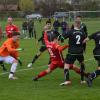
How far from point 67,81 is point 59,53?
101 cm

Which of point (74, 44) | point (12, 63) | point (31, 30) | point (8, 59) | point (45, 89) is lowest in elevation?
point (31, 30)

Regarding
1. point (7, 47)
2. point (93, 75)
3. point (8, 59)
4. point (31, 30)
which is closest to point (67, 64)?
point (93, 75)

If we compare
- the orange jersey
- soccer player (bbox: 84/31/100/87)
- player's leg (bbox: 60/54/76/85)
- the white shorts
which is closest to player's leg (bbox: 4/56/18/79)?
the white shorts

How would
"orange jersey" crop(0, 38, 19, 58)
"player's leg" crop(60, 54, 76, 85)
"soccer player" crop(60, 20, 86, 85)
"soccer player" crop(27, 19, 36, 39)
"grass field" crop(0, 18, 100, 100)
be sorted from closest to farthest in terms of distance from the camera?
"grass field" crop(0, 18, 100, 100)
"soccer player" crop(60, 20, 86, 85)
"player's leg" crop(60, 54, 76, 85)
"orange jersey" crop(0, 38, 19, 58)
"soccer player" crop(27, 19, 36, 39)

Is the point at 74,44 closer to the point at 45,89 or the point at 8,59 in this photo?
the point at 45,89

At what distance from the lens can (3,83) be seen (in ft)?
45.4

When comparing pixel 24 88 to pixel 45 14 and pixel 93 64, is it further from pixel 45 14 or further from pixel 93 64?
pixel 45 14

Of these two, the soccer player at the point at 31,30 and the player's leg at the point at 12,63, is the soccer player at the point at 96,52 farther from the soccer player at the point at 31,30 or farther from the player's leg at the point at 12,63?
the soccer player at the point at 31,30

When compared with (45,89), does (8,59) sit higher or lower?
higher

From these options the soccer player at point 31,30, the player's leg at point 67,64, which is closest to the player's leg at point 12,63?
the player's leg at point 67,64

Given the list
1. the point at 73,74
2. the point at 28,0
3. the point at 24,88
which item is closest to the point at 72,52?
the point at 24,88

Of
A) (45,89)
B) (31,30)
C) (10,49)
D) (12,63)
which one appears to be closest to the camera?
(45,89)

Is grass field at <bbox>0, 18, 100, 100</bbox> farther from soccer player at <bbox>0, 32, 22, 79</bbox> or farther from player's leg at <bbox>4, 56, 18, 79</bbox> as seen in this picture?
soccer player at <bbox>0, 32, 22, 79</bbox>

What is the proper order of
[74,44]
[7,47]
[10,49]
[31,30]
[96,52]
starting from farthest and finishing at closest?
[31,30] → [7,47] → [10,49] → [74,44] → [96,52]
